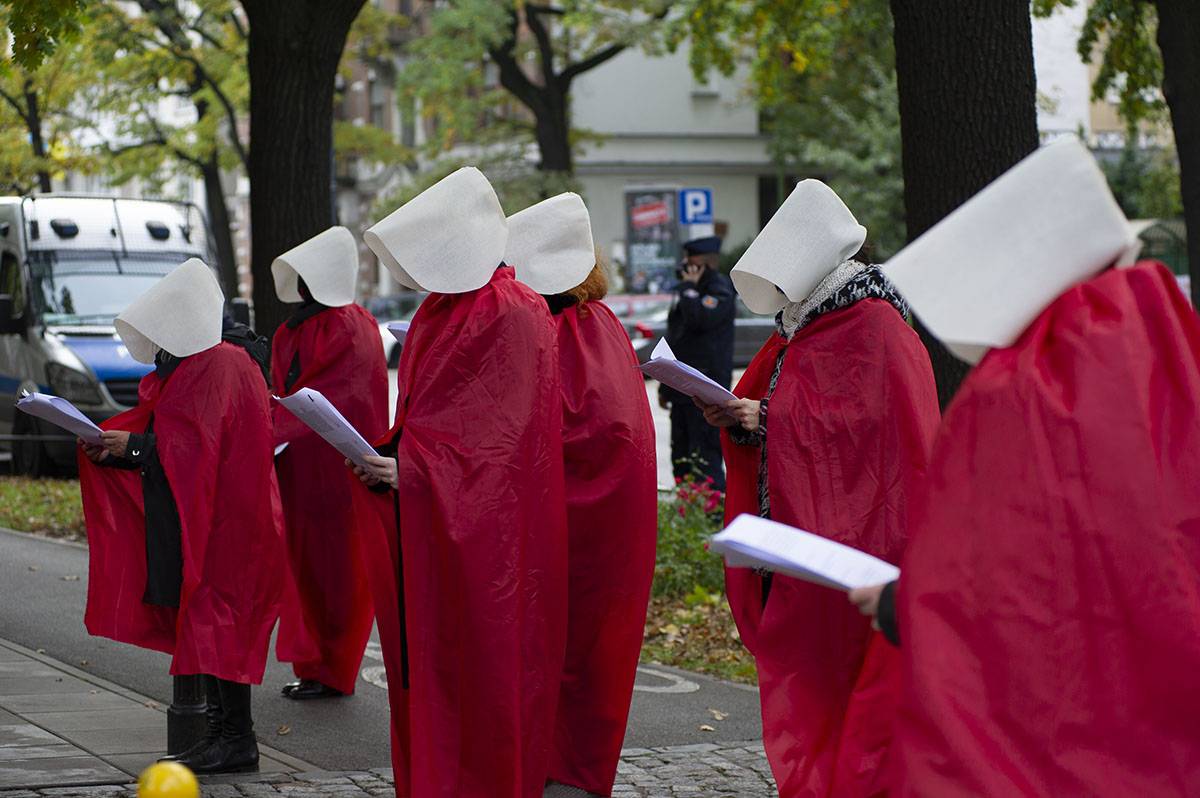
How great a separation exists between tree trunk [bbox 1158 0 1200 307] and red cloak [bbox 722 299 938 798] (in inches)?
319

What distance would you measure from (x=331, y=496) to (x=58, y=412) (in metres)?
2.16

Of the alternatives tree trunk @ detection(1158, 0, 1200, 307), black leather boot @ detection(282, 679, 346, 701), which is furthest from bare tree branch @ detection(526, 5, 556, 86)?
black leather boot @ detection(282, 679, 346, 701)

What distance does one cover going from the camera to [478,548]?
5430 millimetres

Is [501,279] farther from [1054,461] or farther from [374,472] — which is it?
[1054,461]

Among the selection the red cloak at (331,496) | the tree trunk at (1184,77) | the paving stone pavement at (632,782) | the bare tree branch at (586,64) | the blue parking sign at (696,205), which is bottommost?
the paving stone pavement at (632,782)

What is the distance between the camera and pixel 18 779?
6.29 metres

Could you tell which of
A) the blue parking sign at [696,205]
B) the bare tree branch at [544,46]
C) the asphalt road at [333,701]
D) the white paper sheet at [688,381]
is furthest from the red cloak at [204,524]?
the bare tree branch at [544,46]

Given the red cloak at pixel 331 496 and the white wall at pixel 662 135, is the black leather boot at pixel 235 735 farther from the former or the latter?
the white wall at pixel 662 135

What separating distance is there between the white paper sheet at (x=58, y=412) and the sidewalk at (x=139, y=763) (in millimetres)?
1171

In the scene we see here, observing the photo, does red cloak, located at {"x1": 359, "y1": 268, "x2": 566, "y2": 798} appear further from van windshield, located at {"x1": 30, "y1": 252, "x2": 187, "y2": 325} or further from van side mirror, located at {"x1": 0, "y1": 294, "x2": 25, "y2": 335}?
van side mirror, located at {"x1": 0, "y1": 294, "x2": 25, "y2": 335}

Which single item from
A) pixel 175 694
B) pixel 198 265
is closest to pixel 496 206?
pixel 198 265

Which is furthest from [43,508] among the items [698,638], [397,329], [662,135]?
[662,135]

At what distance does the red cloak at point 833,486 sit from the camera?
532 centimetres

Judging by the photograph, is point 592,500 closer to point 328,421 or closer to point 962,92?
point 328,421
